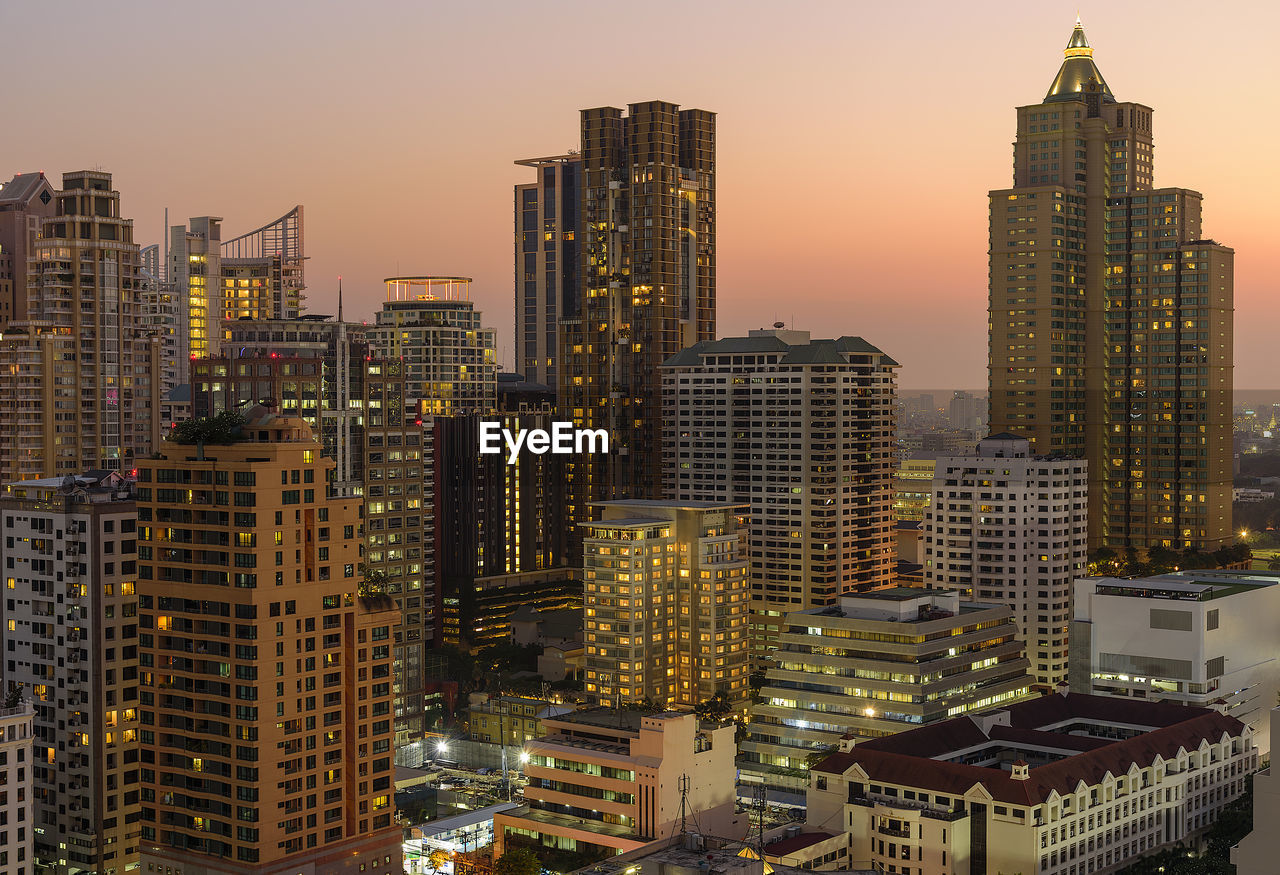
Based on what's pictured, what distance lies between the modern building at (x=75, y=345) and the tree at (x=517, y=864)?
217 ft

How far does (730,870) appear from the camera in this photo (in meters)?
76.3

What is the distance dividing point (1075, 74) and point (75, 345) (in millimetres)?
121235

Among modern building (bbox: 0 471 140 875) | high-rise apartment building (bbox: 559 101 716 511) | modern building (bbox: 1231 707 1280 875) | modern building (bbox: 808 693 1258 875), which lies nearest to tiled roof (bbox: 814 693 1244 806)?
modern building (bbox: 808 693 1258 875)

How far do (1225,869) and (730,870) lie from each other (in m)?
30.0

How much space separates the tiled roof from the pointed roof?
9754 cm

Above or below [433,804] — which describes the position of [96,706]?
above

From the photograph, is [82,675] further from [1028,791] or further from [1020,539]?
[1020,539]

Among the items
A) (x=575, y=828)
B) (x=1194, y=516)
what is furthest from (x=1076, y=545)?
(x=575, y=828)

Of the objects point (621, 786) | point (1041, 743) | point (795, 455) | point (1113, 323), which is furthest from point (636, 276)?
point (621, 786)

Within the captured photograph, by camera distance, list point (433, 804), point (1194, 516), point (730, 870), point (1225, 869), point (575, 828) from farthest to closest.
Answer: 1. point (1194, 516)
2. point (433, 804)
3. point (575, 828)
4. point (1225, 869)
5. point (730, 870)

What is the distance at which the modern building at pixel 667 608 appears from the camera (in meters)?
131

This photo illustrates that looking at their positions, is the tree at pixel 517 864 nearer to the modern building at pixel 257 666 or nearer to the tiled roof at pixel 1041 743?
the modern building at pixel 257 666

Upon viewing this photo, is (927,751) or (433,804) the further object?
(433,804)

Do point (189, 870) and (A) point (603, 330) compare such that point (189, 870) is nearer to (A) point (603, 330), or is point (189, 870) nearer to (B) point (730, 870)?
(B) point (730, 870)
